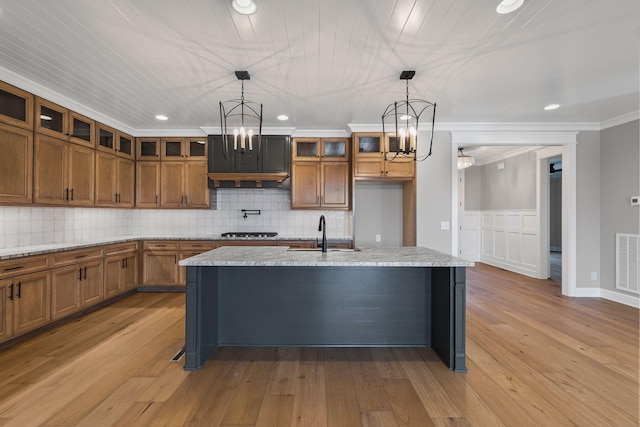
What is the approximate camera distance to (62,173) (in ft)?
11.4

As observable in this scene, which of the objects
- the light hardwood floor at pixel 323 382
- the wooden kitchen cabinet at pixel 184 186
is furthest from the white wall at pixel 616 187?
the wooden kitchen cabinet at pixel 184 186

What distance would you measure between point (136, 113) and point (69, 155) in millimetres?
986

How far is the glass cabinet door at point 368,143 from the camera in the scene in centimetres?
464

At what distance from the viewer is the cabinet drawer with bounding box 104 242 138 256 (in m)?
3.92

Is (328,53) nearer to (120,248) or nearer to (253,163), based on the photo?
(253,163)

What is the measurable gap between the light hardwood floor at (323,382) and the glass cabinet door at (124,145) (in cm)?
255

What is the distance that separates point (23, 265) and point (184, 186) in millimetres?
2343

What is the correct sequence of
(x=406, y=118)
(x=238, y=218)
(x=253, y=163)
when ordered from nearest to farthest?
(x=406, y=118)
(x=253, y=163)
(x=238, y=218)

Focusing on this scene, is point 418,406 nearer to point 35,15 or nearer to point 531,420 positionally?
point 531,420

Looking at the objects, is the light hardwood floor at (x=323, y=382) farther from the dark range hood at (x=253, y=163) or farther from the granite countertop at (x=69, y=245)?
the dark range hood at (x=253, y=163)

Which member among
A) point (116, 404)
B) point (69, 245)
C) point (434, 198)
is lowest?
point (116, 404)

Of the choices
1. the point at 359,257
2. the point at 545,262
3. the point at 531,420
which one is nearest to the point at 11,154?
the point at 359,257

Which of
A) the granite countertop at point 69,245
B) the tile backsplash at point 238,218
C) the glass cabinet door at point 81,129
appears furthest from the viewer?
the tile backsplash at point 238,218

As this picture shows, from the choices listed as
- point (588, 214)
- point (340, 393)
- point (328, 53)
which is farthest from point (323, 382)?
point (588, 214)
